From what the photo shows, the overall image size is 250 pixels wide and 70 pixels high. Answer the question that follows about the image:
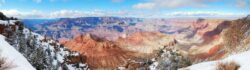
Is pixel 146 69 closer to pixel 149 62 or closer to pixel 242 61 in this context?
pixel 149 62

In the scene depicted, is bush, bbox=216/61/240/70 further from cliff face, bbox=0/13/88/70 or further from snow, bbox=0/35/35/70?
cliff face, bbox=0/13/88/70

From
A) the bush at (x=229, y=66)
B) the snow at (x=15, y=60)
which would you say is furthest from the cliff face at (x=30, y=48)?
the bush at (x=229, y=66)

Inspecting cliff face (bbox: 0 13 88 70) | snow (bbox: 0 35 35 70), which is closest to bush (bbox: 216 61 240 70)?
snow (bbox: 0 35 35 70)

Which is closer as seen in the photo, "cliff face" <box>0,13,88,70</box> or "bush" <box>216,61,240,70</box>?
"bush" <box>216,61,240,70</box>

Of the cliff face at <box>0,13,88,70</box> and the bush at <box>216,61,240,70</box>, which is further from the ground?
the bush at <box>216,61,240,70</box>

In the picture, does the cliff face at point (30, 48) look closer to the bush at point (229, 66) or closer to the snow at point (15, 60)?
the snow at point (15, 60)

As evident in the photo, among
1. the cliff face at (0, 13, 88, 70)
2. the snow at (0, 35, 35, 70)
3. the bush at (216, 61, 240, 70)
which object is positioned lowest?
the cliff face at (0, 13, 88, 70)

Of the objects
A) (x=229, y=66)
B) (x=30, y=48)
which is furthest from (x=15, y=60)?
(x=30, y=48)

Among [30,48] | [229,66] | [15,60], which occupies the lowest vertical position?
[30,48]

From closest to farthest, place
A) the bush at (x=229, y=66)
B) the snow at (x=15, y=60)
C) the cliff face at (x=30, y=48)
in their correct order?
the bush at (x=229, y=66) → the snow at (x=15, y=60) → the cliff face at (x=30, y=48)

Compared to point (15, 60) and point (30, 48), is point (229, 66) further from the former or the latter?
point (30, 48)

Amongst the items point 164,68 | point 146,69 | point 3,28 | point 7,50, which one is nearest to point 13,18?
point 3,28
